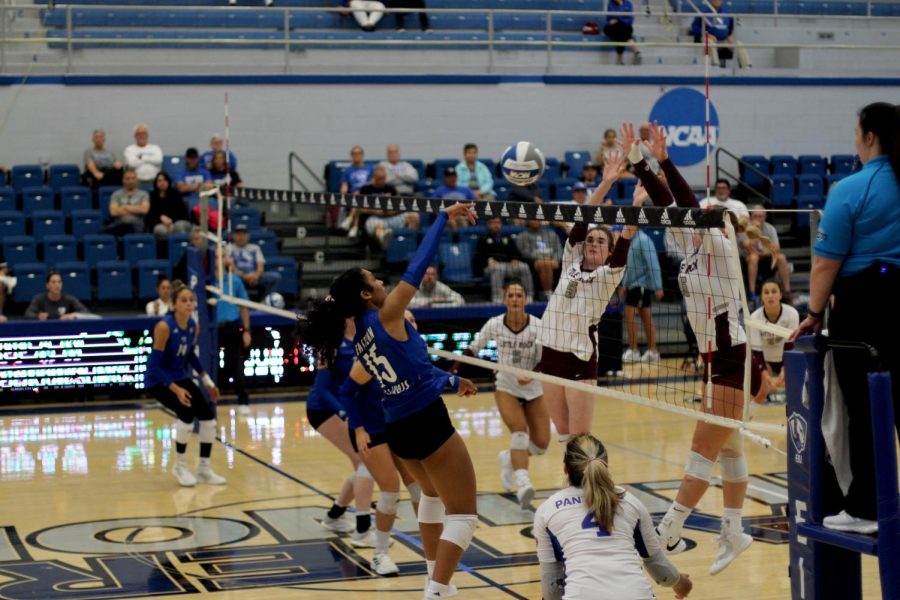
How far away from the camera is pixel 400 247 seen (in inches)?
726

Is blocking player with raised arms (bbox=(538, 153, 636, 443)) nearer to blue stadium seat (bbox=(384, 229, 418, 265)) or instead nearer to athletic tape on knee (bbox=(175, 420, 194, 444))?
athletic tape on knee (bbox=(175, 420, 194, 444))

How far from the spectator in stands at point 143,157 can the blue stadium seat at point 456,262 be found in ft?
15.8

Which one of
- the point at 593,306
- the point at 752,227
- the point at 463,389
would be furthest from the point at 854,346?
the point at 593,306

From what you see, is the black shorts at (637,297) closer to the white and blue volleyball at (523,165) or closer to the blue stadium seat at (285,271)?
the blue stadium seat at (285,271)

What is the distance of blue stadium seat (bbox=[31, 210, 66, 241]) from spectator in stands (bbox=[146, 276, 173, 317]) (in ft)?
7.43

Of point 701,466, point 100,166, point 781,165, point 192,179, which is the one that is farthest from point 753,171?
point 701,466

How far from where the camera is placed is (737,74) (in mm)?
23984

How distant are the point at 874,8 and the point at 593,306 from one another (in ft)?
63.5

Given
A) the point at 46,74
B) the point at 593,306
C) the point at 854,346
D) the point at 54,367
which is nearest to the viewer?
the point at 854,346

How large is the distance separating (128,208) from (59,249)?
1.28m

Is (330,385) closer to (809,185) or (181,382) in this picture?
(181,382)

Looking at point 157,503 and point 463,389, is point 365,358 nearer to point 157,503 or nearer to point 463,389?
point 463,389

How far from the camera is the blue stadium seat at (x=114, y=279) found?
1752cm

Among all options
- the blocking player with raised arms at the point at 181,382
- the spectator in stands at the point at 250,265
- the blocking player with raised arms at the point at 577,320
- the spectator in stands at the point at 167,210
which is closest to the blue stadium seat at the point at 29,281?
the spectator in stands at the point at 167,210
